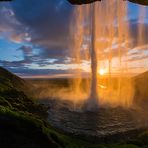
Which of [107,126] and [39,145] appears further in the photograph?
[107,126]

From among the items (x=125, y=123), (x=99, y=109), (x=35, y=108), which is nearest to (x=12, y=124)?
(x=35, y=108)

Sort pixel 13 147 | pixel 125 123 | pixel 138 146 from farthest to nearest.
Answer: pixel 125 123 < pixel 138 146 < pixel 13 147

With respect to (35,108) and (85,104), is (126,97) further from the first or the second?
Answer: (35,108)

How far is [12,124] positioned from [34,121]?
1.42m

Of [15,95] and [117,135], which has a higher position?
→ [15,95]

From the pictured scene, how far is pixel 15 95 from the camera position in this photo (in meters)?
42.9

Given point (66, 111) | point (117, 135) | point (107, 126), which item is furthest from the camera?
point (66, 111)

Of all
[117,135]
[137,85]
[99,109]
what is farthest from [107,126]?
[137,85]

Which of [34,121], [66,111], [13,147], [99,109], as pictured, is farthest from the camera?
[99,109]

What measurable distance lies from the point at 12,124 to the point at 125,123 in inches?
1091

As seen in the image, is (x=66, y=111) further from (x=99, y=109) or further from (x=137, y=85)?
(x=137, y=85)

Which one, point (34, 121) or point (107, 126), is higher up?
point (34, 121)

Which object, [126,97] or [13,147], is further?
[126,97]

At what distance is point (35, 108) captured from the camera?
4141cm
